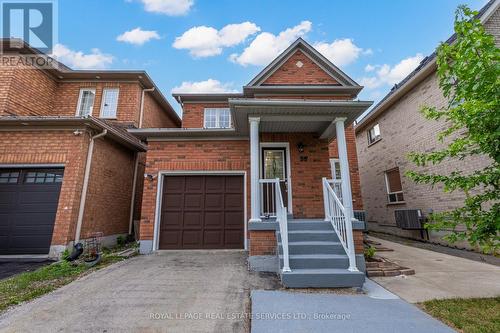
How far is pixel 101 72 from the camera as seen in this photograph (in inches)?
372

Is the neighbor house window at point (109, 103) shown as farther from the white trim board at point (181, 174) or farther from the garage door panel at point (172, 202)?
the garage door panel at point (172, 202)

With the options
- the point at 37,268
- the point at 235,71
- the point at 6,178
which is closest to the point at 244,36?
the point at 235,71

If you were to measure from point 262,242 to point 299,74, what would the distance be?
586 centimetres

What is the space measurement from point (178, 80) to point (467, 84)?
15118 millimetres

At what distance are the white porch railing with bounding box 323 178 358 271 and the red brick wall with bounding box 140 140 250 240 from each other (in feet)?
8.28

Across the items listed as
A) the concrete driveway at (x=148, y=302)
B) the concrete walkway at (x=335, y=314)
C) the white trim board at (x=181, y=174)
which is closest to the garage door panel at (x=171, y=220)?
the white trim board at (x=181, y=174)

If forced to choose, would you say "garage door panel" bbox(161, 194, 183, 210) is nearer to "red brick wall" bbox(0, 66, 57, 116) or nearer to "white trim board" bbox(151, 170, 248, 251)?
"white trim board" bbox(151, 170, 248, 251)

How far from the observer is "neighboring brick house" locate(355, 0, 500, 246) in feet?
22.9

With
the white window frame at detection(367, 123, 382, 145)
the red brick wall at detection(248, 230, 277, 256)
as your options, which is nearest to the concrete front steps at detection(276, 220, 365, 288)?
the red brick wall at detection(248, 230, 277, 256)

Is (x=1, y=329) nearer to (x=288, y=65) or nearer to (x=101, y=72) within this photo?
(x=288, y=65)

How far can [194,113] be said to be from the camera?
9258 millimetres

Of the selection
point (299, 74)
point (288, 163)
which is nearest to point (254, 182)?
point (288, 163)

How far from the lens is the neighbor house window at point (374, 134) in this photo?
10.8m

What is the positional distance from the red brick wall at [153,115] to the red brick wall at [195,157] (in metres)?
3.81
